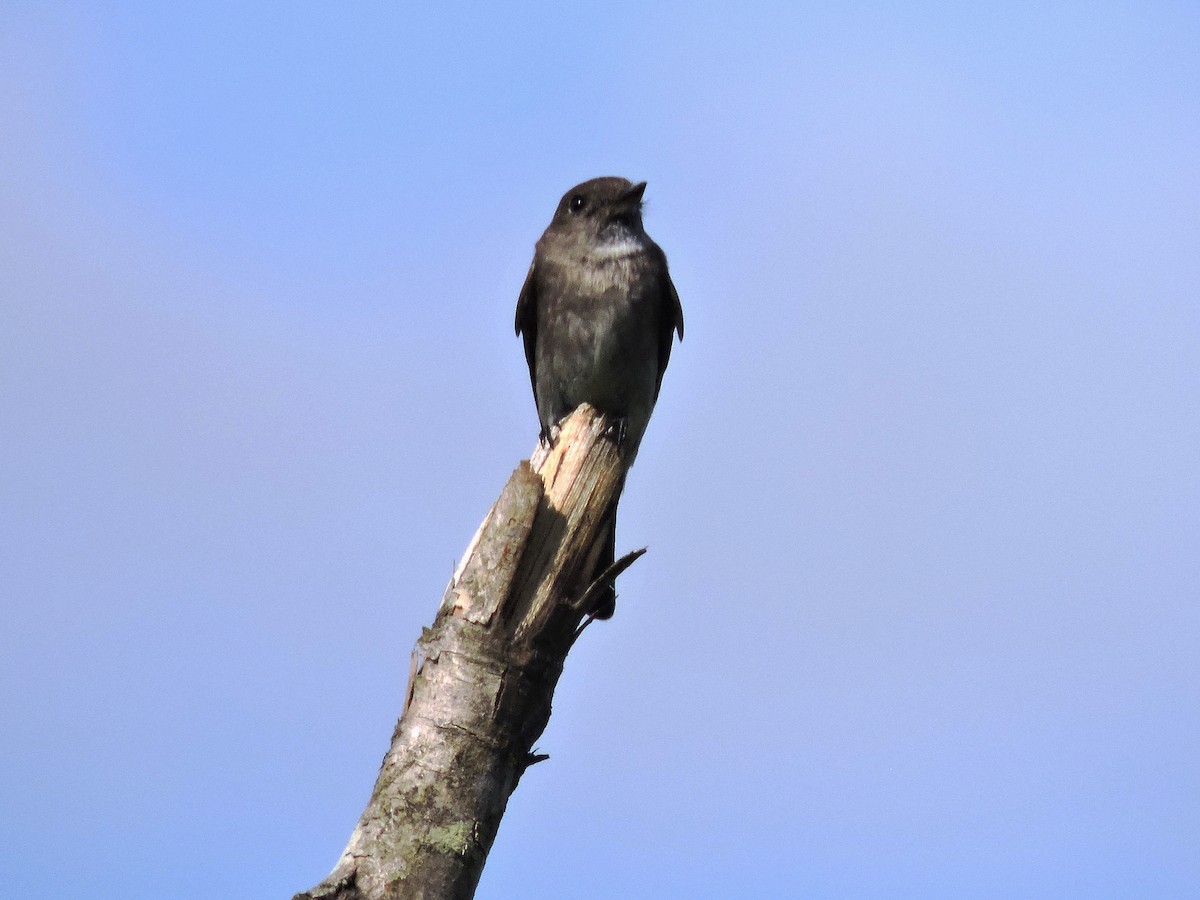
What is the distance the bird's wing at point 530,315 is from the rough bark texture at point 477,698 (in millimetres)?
4110

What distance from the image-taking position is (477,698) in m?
4.72

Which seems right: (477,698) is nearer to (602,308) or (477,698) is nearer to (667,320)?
(602,308)

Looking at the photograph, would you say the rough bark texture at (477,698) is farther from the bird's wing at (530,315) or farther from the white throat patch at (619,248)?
the bird's wing at (530,315)

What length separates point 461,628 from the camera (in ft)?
16.1

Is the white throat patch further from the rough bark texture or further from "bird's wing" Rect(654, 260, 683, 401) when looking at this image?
the rough bark texture

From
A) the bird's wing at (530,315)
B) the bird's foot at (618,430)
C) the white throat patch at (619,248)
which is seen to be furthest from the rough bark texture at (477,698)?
the bird's wing at (530,315)

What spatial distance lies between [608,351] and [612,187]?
1.23m

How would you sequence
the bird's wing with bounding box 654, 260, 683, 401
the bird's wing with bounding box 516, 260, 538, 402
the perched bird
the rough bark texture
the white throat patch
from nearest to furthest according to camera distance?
1. the rough bark texture
2. the perched bird
3. the white throat patch
4. the bird's wing with bounding box 654, 260, 683, 401
5. the bird's wing with bounding box 516, 260, 538, 402

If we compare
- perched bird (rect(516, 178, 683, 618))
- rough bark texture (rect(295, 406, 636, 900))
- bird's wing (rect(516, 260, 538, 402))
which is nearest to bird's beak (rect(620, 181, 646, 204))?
perched bird (rect(516, 178, 683, 618))

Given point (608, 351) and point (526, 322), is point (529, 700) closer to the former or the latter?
point (608, 351)

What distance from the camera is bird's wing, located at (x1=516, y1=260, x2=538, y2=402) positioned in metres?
9.52

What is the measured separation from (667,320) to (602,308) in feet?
2.37

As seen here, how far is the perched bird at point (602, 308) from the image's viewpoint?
29.1 feet

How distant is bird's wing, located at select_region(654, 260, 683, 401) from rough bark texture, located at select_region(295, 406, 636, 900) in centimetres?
388
